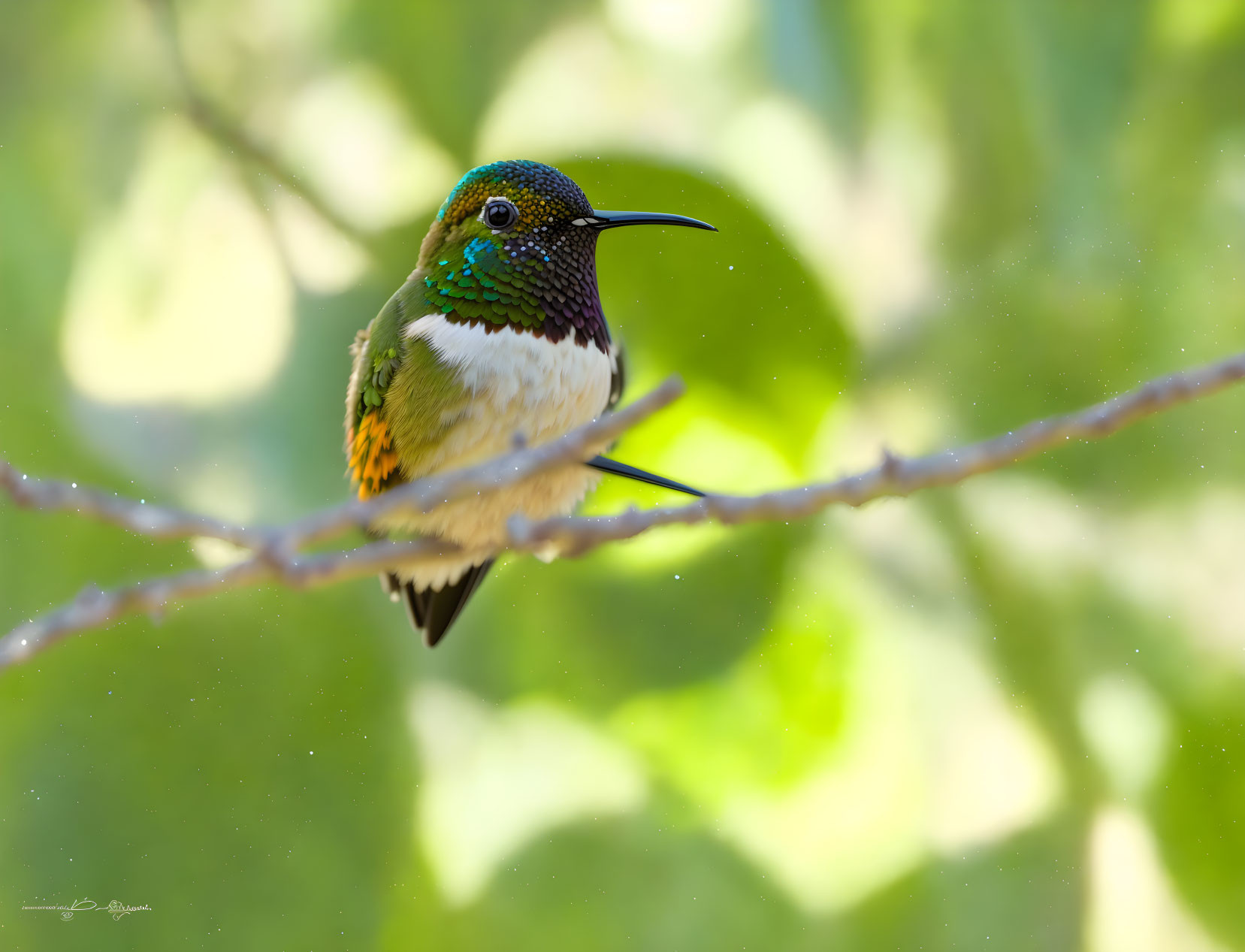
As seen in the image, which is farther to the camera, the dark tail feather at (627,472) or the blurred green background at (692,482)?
the blurred green background at (692,482)

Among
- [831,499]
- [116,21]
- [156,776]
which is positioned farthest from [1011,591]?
[116,21]

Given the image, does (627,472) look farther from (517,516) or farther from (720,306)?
(720,306)

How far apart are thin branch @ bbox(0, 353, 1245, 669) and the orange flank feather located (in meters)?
0.29

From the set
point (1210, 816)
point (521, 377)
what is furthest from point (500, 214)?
point (1210, 816)

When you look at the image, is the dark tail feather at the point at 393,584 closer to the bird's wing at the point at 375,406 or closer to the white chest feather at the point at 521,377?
the bird's wing at the point at 375,406

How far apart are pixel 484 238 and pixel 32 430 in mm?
829

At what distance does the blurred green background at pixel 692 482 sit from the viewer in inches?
49.9

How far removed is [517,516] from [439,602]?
0.44 meters

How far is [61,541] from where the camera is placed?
132cm

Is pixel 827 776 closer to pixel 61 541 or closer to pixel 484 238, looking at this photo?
pixel 484 238

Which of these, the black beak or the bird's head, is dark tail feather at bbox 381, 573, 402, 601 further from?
the black beak

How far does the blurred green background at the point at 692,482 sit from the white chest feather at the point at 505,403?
1.48ft

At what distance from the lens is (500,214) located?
2.74ft

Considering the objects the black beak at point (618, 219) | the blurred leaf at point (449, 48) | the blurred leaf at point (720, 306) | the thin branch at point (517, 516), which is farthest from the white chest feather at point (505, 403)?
the blurred leaf at point (449, 48)
